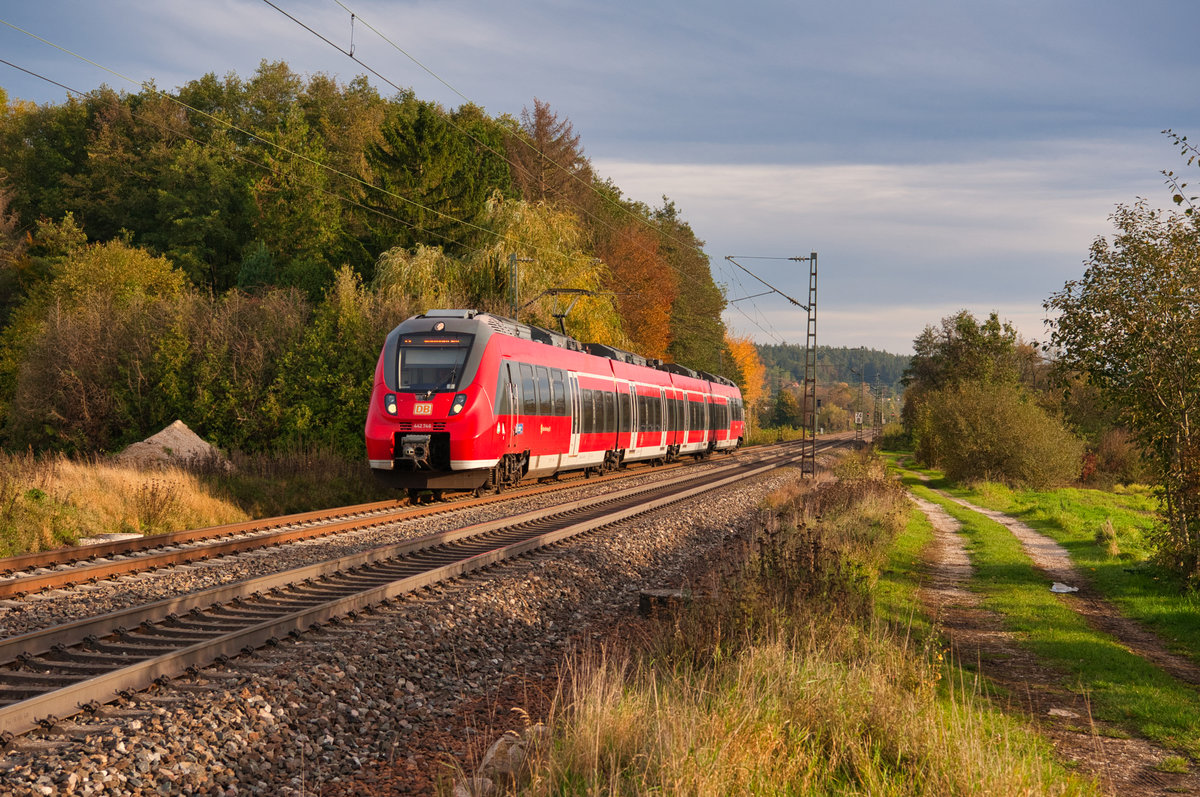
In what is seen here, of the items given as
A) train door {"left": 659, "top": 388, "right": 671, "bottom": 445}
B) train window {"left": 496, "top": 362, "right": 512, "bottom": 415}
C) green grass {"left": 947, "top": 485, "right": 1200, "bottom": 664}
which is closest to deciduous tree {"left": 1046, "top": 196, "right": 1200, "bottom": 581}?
green grass {"left": 947, "top": 485, "right": 1200, "bottom": 664}

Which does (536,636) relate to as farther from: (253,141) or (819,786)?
(253,141)

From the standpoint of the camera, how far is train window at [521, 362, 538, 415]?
19.8 m

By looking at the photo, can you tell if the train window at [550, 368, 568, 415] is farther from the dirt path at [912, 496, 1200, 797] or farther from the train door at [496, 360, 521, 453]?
the dirt path at [912, 496, 1200, 797]

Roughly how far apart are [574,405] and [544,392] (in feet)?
7.87

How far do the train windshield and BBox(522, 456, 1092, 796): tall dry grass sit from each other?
1011 centimetres

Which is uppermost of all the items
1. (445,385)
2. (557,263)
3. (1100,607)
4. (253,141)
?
(253,141)

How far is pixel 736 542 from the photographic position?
1458 cm

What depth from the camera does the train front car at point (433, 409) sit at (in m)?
17.4

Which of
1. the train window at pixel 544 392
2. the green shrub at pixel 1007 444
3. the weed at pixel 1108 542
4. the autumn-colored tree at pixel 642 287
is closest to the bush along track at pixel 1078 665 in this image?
the weed at pixel 1108 542

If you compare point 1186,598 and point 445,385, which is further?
point 445,385

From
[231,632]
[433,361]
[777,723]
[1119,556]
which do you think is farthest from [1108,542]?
[231,632]

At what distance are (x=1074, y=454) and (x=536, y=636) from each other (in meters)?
33.1

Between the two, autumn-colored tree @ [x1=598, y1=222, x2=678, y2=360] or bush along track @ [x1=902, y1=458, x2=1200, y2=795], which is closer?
bush along track @ [x1=902, y1=458, x2=1200, y2=795]

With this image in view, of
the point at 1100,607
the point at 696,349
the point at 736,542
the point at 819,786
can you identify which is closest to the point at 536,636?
the point at 819,786
